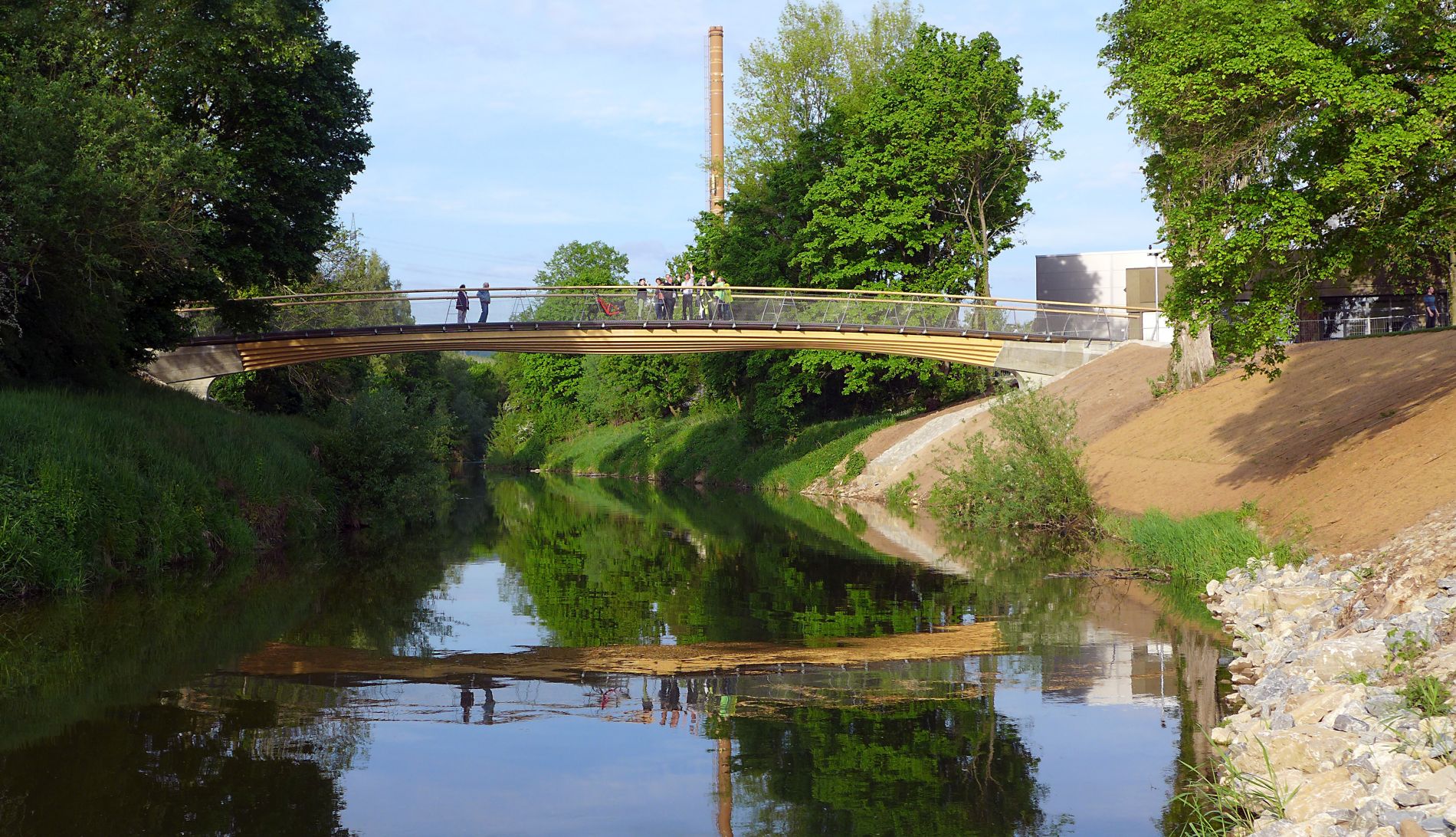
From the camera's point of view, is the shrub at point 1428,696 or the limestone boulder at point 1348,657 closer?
the shrub at point 1428,696

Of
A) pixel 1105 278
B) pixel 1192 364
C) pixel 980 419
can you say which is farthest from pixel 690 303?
pixel 1105 278

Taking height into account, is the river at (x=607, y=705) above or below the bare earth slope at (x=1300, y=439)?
below

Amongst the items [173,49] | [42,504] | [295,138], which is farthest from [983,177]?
[42,504]

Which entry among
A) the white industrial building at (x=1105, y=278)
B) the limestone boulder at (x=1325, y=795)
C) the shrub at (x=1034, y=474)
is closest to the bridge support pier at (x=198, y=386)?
the shrub at (x=1034, y=474)

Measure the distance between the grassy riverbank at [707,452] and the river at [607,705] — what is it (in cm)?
2532

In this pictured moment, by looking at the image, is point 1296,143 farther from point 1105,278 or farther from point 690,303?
point 1105,278

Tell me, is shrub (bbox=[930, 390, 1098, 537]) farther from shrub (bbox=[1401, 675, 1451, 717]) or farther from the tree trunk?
shrub (bbox=[1401, 675, 1451, 717])

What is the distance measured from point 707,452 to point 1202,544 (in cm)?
3935

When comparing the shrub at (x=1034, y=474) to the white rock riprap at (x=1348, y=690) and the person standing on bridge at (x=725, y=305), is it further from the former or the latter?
the person standing on bridge at (x=725, y=305)

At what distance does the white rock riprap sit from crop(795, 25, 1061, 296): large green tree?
28.8m

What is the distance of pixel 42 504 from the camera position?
1714 centimetres

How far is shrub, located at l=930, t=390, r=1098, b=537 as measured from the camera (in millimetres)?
25234

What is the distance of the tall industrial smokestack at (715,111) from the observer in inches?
2298

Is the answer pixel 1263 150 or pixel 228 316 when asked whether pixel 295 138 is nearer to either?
pixel 228 316
